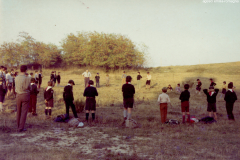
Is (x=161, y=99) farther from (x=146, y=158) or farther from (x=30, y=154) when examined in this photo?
(x=30, y=154)

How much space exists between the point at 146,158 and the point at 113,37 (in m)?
43.6

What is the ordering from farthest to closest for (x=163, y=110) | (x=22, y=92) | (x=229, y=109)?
(x=229, y=109), (x=163, y=110), (x=22, y=92)

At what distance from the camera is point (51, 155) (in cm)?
479

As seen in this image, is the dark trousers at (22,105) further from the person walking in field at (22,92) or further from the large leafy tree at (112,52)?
the large leafy tree at (112,52)

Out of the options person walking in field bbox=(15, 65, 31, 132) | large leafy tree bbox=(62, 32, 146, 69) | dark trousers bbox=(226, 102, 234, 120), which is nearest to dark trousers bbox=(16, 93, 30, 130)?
person walking in field bbox=(15, 65, 31, 132)

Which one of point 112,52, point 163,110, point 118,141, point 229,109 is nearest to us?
point 118,141

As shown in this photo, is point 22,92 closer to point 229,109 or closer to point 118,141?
point 118,141

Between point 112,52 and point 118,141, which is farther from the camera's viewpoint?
point 112,52

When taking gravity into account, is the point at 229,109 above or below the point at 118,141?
above

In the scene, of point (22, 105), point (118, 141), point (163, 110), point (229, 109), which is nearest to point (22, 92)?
point (22, 105)

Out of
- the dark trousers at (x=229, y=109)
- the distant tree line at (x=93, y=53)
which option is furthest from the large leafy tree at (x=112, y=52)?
the dark trousers at (x=229, y=109)

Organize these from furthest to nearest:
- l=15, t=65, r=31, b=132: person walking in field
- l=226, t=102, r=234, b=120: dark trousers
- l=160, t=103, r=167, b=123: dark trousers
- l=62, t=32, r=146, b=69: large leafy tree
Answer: l=62, t=32, r=146, b=69: large leafy tree, l=226, t=102, r=234, b=120: dark trousers, l=160, t=103, r=167, b=123: dark trousers, l=15, t=65, r=31, b=132: person walking in field

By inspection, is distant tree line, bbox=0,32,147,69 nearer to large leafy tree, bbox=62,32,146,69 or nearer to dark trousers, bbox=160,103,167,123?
large leafy tree, bbox=62,32,146,69

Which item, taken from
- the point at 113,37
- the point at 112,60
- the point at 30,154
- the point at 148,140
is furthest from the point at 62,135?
the point at 113,37
